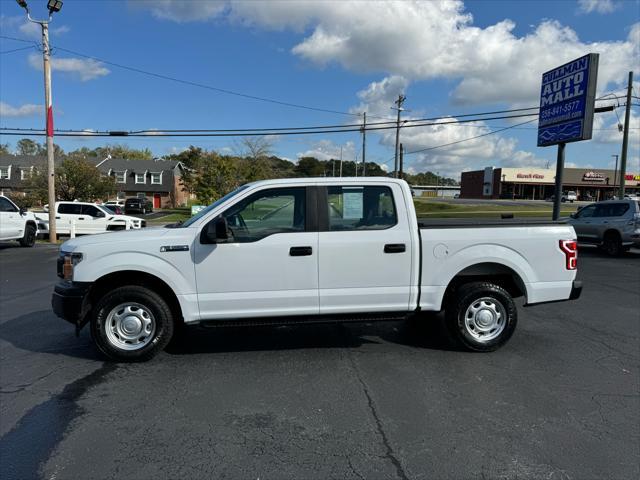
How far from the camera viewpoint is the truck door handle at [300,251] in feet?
15.9

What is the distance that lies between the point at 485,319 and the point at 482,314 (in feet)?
0.23

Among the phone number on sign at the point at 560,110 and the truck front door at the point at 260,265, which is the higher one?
the phone number on sign at the point at 560,110

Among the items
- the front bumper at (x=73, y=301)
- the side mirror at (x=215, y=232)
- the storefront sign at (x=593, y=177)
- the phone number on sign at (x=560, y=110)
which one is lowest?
the front bumper at (x=73, y=301)

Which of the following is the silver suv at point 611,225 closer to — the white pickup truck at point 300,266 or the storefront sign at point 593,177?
the white pickup truck at point 300,266

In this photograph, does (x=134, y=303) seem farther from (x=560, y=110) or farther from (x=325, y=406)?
(x=560, y=110)

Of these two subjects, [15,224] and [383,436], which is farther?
[15,224]

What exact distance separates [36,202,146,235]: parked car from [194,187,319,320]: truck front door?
18.8 m

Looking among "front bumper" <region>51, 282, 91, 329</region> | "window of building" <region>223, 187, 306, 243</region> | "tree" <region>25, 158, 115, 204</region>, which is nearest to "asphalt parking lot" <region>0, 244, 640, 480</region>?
"front bumper" <region>51, 282, 91, 329</region>

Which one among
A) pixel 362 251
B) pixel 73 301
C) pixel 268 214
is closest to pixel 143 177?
pixel 73 301

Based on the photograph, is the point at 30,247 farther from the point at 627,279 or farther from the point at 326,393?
the point at 627,279

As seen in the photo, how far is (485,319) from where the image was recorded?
525 cm

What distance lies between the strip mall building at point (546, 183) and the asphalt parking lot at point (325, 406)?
79.6 metres

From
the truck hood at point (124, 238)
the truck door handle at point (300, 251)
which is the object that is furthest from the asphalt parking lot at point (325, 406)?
the truck hood at point (124, 238)

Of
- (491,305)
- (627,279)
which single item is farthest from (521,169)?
(491,305)
